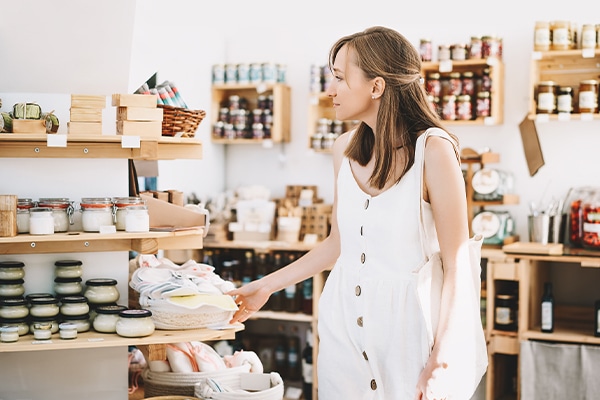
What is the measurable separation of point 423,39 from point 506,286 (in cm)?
170

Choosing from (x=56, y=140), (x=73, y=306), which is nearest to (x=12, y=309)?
(x=73, y=306)

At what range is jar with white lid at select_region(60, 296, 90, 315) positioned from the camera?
8.55 feet

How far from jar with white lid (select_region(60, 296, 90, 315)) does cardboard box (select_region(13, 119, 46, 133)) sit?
0.58m

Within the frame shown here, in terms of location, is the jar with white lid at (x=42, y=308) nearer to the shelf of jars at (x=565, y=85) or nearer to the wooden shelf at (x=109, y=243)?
the wooden shelf at (x=109, y=243)

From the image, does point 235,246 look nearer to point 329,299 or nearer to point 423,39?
point 423,39

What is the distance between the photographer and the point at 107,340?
2.52m

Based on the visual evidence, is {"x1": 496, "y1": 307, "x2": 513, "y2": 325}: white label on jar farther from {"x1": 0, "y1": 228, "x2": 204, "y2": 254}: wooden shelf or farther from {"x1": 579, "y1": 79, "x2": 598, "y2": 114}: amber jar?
{"x1": 0, "y1": 228, "x2": 204, "y2": 254}: wooden shelf

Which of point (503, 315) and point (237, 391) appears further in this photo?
point (503, 315)

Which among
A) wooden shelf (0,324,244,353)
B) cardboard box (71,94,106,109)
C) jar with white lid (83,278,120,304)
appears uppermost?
cardboard box (71,94,106,109)

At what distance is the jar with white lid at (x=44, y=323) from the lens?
2529 millimetres

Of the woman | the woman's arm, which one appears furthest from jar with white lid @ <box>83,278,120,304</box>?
the woman

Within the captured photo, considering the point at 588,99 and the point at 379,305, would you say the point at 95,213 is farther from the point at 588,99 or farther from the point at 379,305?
the point at 588,99

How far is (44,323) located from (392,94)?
144 centimetres

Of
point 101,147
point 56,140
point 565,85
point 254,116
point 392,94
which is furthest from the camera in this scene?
point 254,116
